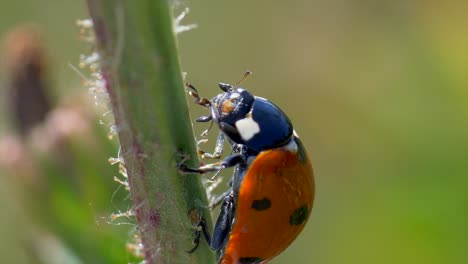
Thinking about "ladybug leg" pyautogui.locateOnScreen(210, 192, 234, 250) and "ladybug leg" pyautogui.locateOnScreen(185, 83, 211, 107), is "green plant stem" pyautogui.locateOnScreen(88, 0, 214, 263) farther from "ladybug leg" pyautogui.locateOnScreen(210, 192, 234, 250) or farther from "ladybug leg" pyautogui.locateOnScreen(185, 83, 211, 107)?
"ladybug leg" pyautogui.locateOnScreen(185, 83, 211, 107)

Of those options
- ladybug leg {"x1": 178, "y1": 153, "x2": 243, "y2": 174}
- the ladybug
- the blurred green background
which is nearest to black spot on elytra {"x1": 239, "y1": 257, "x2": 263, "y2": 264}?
the ladybug

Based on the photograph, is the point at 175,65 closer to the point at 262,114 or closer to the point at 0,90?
the point at 262,114

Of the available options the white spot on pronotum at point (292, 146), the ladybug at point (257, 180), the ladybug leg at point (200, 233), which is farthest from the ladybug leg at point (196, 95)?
the ladybug leg at point (200, 233)

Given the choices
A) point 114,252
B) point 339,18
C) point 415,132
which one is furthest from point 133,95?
point 339,18

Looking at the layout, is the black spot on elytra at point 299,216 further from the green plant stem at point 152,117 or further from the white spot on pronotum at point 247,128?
the green plant stem at point 152,117

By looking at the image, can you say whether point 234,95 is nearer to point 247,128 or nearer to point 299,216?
point 247,128

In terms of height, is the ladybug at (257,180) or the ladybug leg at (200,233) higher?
the ladybug leg at (200,233)

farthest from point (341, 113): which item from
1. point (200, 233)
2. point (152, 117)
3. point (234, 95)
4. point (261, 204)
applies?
point (152, 117)
